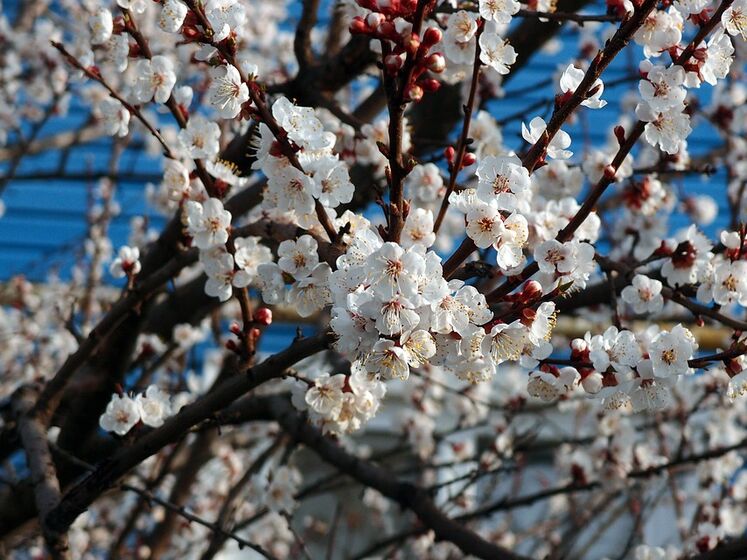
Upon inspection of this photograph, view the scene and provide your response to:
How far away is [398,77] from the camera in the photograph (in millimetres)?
1430

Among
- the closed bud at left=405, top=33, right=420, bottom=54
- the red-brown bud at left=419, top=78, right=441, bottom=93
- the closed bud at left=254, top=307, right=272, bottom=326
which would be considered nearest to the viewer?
the closed bud at left=405, top=33, right=420, bottom=54

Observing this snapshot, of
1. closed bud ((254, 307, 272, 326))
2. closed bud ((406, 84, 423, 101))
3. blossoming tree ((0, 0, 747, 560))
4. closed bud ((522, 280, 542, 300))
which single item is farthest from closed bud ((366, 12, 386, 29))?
closed bud ((254, 307, 272, 326))

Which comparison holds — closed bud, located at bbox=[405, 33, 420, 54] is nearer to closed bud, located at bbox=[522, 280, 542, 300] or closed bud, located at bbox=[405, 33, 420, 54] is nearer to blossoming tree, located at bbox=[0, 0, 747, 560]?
blossoming tree, located at bbox=[0, 0, 747, 560]

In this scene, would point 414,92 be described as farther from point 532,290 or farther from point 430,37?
point 532,290

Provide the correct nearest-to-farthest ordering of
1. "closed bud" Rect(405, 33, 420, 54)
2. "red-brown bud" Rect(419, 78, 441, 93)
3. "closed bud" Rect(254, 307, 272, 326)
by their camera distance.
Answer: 1. "closed bud" Rect(405, 33, 420, 54)
2. "red-brown bud" Rect(419, 78, 441, 93)
3. "closed bud" Rect(254, 307, 272, 326)

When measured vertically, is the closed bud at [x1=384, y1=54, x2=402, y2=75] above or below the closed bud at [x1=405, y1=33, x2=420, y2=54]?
below

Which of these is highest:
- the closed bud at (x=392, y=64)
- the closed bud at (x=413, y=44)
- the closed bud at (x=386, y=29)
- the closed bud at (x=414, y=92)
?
the closed bud at (x=386, y=29)

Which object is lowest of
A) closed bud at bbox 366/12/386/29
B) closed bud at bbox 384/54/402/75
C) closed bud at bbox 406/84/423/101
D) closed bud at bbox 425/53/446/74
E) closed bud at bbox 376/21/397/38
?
closed bud at bbox 406/84/423/101

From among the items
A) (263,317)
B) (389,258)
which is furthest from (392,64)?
(263,317)

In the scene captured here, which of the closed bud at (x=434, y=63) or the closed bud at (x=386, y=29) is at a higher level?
the closed bud at (x=386, y=29)

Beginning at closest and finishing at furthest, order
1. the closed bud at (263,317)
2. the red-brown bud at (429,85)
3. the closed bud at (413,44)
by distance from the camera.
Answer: the closed bud at (413,44) → the red-brown bud at (429,85) → the closed bud at (263,317)

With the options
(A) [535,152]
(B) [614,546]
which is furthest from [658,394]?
(B) [614,546]

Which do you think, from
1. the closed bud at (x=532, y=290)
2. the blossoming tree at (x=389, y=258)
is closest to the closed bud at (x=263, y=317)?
the blossoming tree at (x=389, y=258)

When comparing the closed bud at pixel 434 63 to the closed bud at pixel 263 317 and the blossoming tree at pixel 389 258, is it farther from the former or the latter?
the closed bud at pixel 263 317
